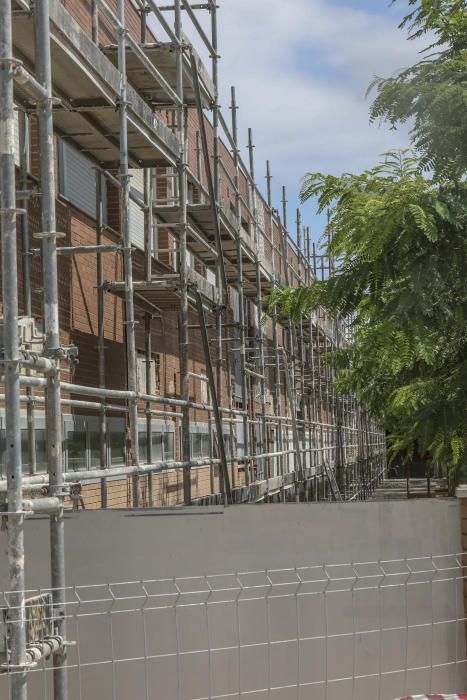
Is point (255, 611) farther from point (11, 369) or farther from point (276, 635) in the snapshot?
point (11, 369)

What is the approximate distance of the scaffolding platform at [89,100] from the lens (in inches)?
373

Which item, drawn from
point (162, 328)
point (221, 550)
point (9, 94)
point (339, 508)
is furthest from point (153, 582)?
point (162, 328)

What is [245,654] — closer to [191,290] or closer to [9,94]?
[9,94]

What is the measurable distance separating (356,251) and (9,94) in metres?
3.85

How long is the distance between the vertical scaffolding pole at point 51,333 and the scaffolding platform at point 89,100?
197cm

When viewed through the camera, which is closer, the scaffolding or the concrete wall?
the scaffolding

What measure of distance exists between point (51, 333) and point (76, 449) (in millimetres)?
6701

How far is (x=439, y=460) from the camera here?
410 inches

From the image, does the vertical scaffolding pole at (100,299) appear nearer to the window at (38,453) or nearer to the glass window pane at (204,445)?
the window at (38,453)

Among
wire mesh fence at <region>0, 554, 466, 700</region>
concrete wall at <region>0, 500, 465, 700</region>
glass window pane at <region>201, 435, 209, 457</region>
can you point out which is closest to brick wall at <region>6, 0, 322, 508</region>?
glass window pane at <region>201, 435, 209, 457</region>

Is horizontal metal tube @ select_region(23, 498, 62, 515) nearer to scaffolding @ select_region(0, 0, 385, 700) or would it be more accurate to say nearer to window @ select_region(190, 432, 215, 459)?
scaffolding @ select_region(0, 0, 385, 700)

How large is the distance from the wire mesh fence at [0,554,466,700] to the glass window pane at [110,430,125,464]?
7.29 m

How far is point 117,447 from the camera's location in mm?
14289

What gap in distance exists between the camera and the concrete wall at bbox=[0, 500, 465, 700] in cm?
671
